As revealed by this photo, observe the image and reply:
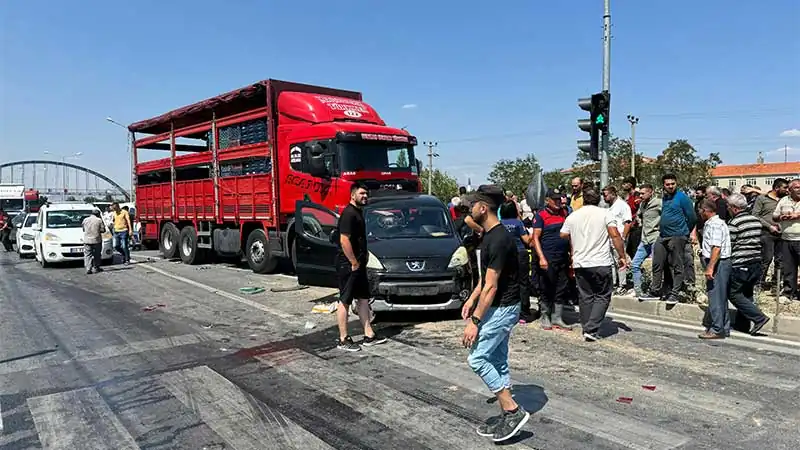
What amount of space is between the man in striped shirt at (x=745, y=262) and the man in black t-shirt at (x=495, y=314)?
3870 mm

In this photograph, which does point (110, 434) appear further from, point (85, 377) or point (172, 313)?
point (172, 313)

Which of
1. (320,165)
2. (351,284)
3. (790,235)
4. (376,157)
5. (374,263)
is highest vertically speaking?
(376,157)

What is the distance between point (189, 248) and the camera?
16.4 m

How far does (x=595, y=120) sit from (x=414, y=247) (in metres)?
4.97

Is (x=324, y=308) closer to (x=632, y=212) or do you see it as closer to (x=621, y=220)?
(x=621, y=220)

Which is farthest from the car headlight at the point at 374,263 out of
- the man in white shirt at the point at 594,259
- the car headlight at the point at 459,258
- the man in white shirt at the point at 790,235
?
the man in white shirt at the point at 790,235

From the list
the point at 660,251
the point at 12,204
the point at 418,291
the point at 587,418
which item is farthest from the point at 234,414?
the point at 12,204

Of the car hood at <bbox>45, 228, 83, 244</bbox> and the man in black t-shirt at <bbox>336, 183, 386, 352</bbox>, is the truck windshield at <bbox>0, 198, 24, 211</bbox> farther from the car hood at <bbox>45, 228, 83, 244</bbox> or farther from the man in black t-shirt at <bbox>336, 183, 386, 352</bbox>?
the man in black t-shirt at <bbox>336, 183, 386, 352</bbox>

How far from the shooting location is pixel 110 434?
415 centimetres

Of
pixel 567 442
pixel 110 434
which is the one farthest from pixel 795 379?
pixel 110 434

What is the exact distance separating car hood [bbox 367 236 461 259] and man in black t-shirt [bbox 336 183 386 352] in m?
1.22

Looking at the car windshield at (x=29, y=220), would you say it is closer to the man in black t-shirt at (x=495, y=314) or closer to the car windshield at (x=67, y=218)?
the car windshield at (x=67, y=218)

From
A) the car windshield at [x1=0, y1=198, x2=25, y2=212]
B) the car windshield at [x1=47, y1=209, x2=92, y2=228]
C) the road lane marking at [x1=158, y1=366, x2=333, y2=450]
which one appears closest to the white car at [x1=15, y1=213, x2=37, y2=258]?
the car windshield at [x1=47, y1=209, x2=92, y2=228]

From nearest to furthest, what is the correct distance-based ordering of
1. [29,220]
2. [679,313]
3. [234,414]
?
[234,414] → [679,313] → [29,220]
